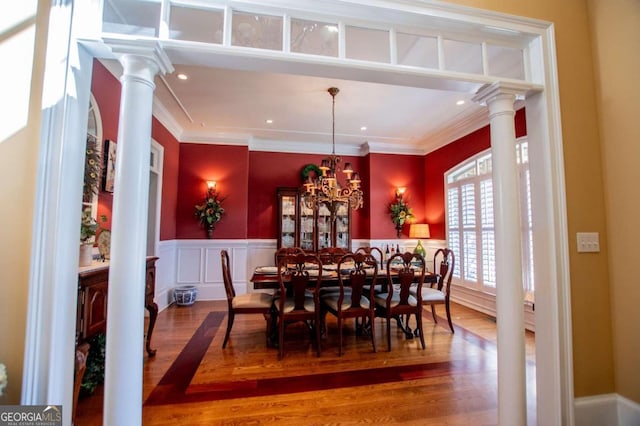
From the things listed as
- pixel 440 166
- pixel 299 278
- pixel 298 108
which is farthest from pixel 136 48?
pixel 440 166

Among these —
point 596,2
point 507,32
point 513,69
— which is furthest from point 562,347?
point 596,2

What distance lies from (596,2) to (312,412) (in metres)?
3.49

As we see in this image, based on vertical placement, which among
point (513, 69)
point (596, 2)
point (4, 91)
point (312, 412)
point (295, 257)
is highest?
point (596, 2)

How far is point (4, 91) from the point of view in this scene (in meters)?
1.27

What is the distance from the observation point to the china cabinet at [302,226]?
5621 mm

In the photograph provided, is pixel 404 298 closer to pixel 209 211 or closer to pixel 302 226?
pixel 302 226

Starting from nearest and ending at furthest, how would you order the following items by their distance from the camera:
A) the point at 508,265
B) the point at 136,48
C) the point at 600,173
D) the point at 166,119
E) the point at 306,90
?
the point at 136,48 < the point at 508,265 < the point at 600,173 < the point at 306,90 < the point at 166,119

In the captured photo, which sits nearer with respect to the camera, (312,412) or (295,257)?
(312,412)

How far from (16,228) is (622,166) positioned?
132 inches

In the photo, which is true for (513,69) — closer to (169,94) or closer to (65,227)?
(65,227)

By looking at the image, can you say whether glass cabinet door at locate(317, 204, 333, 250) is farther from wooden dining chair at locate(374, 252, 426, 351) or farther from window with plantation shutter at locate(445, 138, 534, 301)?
wooden dining chair at locate(374, 252, 426, 351)

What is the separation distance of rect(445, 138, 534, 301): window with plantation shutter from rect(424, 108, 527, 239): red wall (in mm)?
156

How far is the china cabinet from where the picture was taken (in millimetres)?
5621

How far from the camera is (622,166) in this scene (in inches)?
67.2
